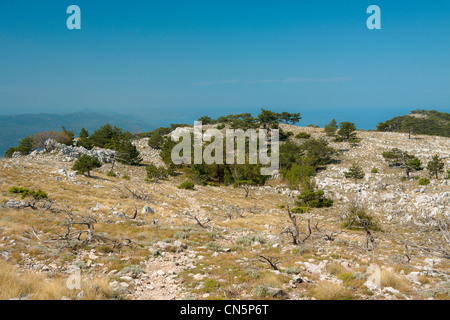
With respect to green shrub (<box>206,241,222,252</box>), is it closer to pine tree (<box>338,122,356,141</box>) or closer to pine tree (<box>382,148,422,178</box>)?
pine tree (<box>382,148,422,178</box>)

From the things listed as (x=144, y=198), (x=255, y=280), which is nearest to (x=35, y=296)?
(x=255, y=280)

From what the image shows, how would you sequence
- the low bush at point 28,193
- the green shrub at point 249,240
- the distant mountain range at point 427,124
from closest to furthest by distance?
the green shrub at point 249,240, the low bush at point 28,193, the distant mountain range at point 427,124

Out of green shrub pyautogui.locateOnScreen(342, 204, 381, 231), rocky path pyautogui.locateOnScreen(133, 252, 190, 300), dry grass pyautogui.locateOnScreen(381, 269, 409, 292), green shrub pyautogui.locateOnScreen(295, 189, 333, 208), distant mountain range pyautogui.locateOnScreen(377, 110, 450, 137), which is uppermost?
distant mountain range pyautogui.locateOnScreen(377, 110, 450, 137)

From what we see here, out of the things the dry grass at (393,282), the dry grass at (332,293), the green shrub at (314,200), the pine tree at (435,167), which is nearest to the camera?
the dry grass at (332,293)

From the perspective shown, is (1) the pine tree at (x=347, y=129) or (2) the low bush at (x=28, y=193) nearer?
(2) the low bush at (x=28, y=193)

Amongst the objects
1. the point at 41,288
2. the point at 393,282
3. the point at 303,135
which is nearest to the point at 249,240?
the point at 393,282

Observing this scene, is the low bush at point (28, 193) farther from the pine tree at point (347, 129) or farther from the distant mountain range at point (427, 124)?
the distant mountain range at point (427, 124)

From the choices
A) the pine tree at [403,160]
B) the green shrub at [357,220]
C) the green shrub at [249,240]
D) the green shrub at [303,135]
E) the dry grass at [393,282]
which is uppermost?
the green shrub at [303,135]

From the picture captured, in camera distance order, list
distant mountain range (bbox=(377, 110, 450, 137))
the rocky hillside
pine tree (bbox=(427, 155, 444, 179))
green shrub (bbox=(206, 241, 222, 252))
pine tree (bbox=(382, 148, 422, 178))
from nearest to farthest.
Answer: the rocky hillside
green shrub (bbox=(206, 241, 222, 252))
pine tree (bbox=(427, 155, 444, 179))
pine tree (bbox=(382, 148, 422, 178))
distant mountain range (bbox=(377, 110, 450, 137))

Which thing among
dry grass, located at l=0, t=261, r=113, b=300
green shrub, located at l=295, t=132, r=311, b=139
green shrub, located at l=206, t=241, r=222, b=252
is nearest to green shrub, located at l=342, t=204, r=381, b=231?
green shrub, located at l=206, t=241, r=222, b=252

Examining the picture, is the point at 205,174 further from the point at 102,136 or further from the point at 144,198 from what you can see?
the point at 102,136

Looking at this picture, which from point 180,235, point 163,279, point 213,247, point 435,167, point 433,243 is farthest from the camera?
point 435,167

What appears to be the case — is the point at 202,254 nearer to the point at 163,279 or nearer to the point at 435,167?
the point at 163,279

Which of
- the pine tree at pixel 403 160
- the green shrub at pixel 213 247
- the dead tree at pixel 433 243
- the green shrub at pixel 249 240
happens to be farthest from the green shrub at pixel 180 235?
the pine tree at pixel 403 160
